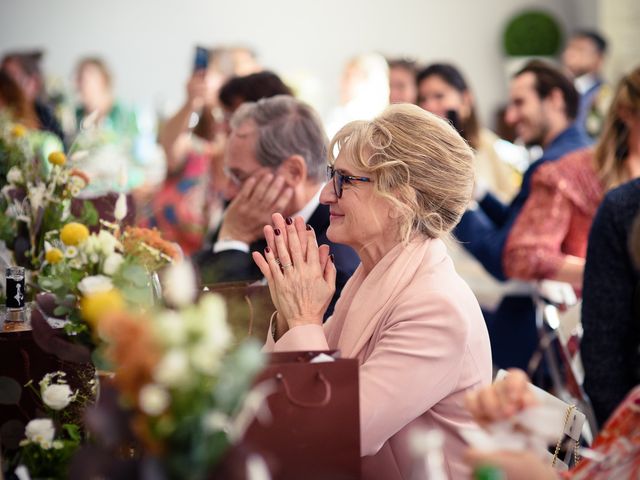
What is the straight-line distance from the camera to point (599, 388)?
2.76 m

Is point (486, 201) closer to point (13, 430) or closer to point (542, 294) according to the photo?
point (542, 294)

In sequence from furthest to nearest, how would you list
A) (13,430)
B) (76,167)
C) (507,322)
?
1. (507,322)
2. (76,167)
3. (13,430)

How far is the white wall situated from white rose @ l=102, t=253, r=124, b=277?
8.82 m

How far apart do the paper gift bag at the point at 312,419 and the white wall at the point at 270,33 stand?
9.07m

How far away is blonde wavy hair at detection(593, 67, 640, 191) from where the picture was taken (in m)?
3.27

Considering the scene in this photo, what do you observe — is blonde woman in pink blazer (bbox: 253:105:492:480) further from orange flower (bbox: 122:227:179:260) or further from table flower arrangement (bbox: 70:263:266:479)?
table flower arrangement (bbox: 70:263:266:479)

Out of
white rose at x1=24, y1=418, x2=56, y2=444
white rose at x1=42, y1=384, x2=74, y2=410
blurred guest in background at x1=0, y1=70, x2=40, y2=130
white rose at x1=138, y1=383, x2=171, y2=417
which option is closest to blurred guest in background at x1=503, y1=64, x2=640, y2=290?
white rose at x1=42, y1=384, x2=74, y2=410

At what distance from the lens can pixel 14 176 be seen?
8.75 ft

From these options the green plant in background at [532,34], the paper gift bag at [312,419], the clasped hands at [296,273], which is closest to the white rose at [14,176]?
the clasped hands at [296,273]

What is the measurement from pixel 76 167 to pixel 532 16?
29.4 ft

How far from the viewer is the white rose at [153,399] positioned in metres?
1.08

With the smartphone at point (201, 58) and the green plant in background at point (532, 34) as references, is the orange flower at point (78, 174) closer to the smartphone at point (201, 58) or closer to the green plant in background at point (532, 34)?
the smartphone at point (201, 58)

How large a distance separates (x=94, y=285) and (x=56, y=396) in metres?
0.21

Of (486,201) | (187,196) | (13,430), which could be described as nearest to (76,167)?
(13,430)
